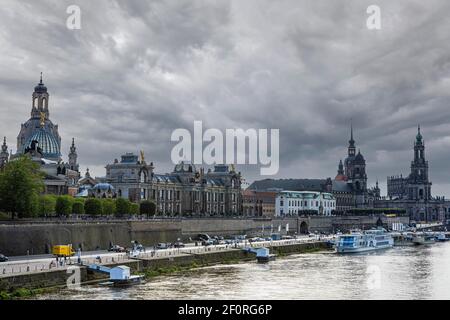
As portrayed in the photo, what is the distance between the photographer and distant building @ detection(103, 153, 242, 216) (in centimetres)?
11788

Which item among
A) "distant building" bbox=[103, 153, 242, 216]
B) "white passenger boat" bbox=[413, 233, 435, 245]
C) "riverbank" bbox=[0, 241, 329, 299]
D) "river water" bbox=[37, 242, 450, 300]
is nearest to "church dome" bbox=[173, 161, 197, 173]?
"distant building" bbox=[103, 153, 242, 216]

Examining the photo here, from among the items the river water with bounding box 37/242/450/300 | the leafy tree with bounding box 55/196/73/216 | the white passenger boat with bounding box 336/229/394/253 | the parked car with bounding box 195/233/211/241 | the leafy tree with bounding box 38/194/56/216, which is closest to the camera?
the river water with bounding box 37/242/450/300

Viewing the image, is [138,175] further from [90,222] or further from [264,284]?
[264,284]

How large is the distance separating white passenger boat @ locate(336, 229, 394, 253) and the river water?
19.4m

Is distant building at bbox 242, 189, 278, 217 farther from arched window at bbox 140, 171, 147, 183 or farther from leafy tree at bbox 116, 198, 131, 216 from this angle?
leafy tree at bbox 116, 198, 131, 216

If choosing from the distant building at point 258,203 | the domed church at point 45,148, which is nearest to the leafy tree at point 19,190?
the domed church at point 45,148

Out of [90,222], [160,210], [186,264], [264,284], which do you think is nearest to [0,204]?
[90,222]

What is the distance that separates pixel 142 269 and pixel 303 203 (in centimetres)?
12431

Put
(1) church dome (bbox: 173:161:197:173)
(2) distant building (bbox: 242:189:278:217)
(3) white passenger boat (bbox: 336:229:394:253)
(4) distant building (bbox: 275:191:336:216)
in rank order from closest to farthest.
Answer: (3) white passenger boat (bbox: 336:229:394:253) < (1) church dome (bbox: 173:161:197:173) < (2) distant building (bbox: 242:189:278:217) < (4) distant building (bbox: 275:191:336:216)

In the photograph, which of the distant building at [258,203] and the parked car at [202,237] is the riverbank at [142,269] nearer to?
the parked car at [202,237]

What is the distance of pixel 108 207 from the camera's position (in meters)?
91.7

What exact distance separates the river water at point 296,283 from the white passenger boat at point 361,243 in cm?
1945

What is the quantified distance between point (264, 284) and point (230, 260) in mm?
21802

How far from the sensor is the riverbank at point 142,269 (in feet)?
139
